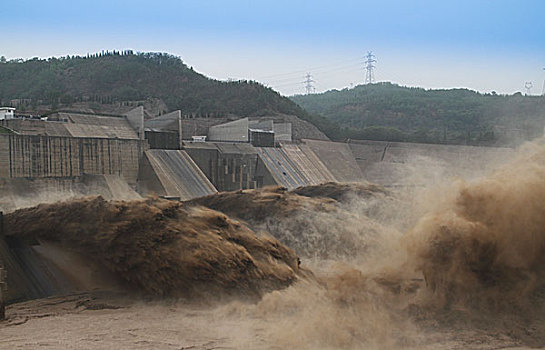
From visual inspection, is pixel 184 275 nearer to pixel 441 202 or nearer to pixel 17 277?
pixel 17 277

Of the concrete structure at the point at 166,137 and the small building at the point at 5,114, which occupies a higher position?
the small building at the point at 5,114

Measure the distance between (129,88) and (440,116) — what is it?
5261 centimetres

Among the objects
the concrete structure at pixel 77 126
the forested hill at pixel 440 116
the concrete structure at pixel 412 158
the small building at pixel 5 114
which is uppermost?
the forested hill at pixel 440 116

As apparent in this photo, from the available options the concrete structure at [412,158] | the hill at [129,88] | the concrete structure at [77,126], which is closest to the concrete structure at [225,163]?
the concrete structure at [77,126]

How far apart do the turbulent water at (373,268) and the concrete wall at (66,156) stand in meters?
12.2

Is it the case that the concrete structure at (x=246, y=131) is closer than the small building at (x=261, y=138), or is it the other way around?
the concrete structure at (x=246, y=131)

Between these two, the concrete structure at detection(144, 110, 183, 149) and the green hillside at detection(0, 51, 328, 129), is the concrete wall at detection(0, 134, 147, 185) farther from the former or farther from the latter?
the green hillside at detection(0, 51, 328, 129)

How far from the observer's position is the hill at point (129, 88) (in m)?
67.1

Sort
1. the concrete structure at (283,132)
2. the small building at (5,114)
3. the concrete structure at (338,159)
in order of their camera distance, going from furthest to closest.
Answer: the concrete structure at (283,132) → the concrete structure at (338,159) → the small building at (5,114)

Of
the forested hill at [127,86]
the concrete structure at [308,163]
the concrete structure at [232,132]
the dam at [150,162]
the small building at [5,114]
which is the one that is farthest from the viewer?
the forested hill at [127,86]

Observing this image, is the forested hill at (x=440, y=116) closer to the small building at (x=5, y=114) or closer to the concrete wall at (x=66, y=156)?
the small building at (x=5, y=114)

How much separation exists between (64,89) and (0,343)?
93.4 metres

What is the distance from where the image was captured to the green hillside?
6844cm

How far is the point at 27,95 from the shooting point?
287ft
